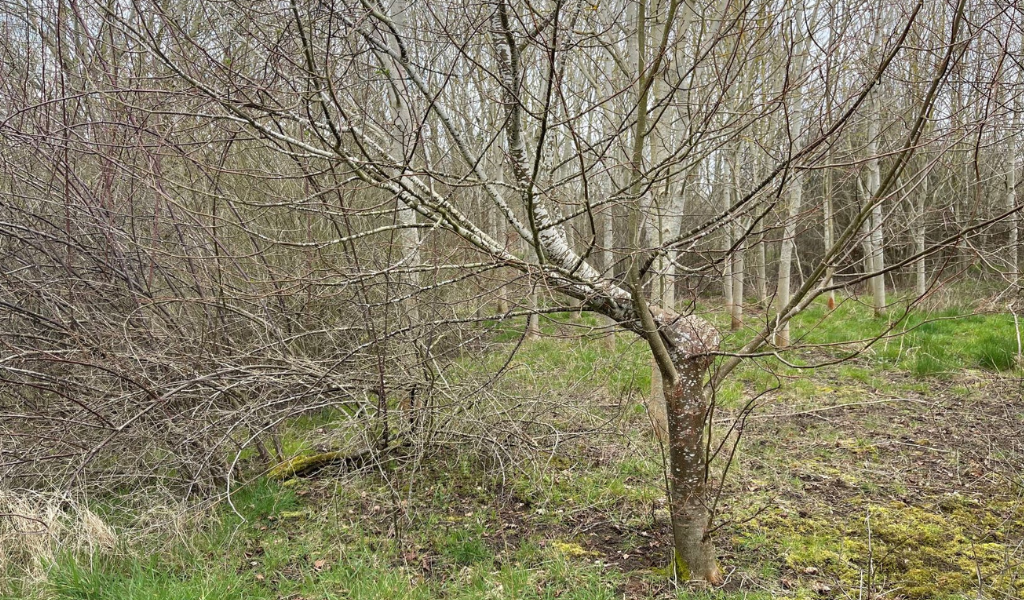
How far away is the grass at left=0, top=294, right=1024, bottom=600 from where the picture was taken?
10.6 ft

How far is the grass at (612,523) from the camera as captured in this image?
324 centimetres

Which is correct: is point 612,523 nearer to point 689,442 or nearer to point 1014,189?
point 689,442

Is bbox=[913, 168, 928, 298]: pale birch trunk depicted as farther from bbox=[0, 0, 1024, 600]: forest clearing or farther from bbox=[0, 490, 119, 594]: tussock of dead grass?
bbox=[0, 490, 119, 594]: tussock of dead grass

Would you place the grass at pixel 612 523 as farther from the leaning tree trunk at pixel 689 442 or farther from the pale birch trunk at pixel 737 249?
the pale birch trunk at pixel 737 249

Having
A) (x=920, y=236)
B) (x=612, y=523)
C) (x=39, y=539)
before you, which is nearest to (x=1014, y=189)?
(x=920, y=236)

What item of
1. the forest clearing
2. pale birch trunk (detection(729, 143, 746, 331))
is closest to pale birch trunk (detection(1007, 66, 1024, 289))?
the forest clearing

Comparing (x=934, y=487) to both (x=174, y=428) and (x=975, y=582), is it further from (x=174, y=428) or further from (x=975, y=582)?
(x=174, y=428)

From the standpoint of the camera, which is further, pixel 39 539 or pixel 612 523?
pixel 612 523

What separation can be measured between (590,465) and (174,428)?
9.73ft

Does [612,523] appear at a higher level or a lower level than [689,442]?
lower

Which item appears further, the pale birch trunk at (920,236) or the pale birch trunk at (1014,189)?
the pale birch trunk at (920,236)

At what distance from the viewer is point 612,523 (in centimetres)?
402

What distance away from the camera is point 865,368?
7.37 metres

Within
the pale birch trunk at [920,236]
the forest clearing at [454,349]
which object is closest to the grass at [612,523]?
the forest clearing at [454,349]
